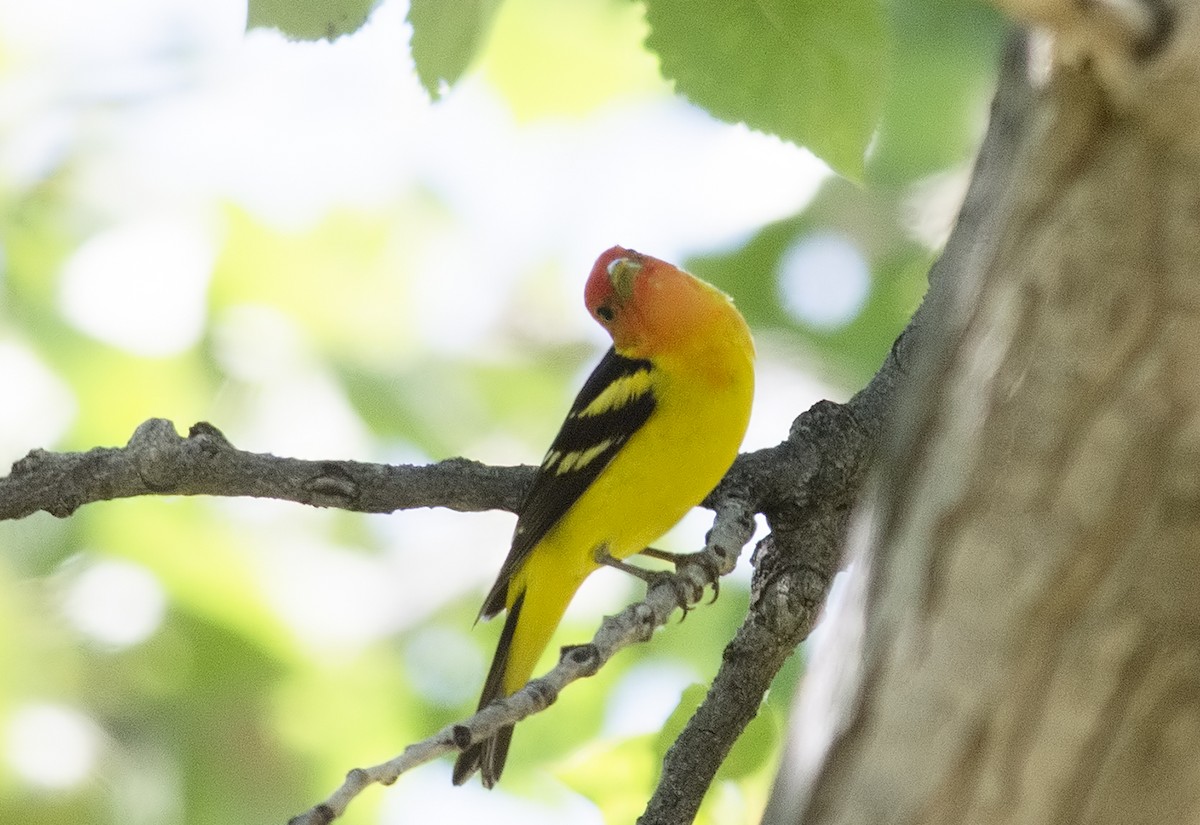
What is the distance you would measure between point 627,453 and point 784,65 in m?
2.58

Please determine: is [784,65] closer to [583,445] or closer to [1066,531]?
[1066,531]

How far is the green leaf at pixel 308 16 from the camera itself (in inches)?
Result: 90.4

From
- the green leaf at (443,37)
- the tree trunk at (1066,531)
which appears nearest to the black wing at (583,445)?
the green leaf at (443,37)

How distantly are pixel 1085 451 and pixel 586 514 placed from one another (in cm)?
365

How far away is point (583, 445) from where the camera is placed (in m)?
4.85

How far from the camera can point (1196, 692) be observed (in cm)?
118

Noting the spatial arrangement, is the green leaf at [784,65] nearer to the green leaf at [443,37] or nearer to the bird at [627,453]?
the green leaf at [443,37]

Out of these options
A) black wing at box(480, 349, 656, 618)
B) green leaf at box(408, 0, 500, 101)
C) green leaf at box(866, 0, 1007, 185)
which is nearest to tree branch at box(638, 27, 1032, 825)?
black wing at box(480, 349, 656, 618)

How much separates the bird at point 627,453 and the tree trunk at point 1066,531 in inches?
115

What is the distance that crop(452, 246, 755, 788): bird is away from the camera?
14.6 feet

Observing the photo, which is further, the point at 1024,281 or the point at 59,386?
the point at 59,386

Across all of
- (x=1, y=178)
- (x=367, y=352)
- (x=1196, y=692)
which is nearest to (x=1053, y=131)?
(x=1196, y=692)

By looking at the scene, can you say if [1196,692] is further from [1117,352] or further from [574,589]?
[574,589]

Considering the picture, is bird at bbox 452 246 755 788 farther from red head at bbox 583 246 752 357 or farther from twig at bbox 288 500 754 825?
twig at bbox 288 500 754 825
